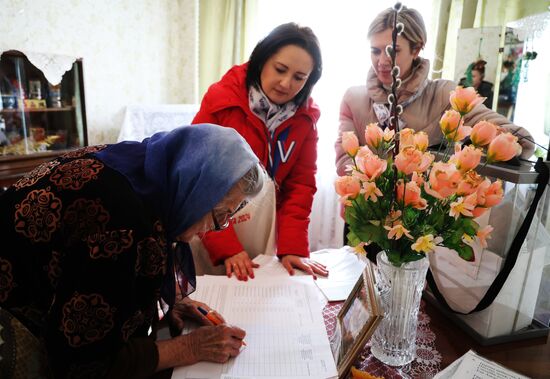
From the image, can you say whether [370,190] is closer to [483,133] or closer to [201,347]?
[483,133]

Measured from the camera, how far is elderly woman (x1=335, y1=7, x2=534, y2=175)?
143 centimetres

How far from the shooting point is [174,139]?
81 cm

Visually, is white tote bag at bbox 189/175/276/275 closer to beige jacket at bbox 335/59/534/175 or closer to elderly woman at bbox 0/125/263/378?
beige jacket at bbox 335/59/534/175

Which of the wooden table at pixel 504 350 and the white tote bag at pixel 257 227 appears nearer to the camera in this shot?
the wooden table at pixel 504 350

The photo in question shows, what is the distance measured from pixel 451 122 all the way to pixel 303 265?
0.66m

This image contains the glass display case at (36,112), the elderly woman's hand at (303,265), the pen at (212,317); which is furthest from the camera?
the glass display case at (36,112)

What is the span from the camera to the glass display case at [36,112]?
216cm

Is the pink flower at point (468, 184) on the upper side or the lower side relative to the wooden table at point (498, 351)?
upper

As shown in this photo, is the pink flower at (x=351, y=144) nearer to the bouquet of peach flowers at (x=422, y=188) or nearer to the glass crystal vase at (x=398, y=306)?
the bouquet of peach flowers at (x=422, y=188)

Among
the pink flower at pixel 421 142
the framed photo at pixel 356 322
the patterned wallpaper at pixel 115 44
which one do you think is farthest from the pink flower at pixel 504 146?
the patterned wallpaper at pixel 115 44

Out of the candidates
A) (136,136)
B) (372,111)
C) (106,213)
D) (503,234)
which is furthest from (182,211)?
(136,136)

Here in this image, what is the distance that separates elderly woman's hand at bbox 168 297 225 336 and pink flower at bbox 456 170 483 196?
0.58 meters

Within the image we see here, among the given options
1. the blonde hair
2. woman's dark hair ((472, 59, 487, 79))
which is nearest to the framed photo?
the blonde hair

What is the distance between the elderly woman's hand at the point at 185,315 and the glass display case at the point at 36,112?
1.63 metres
